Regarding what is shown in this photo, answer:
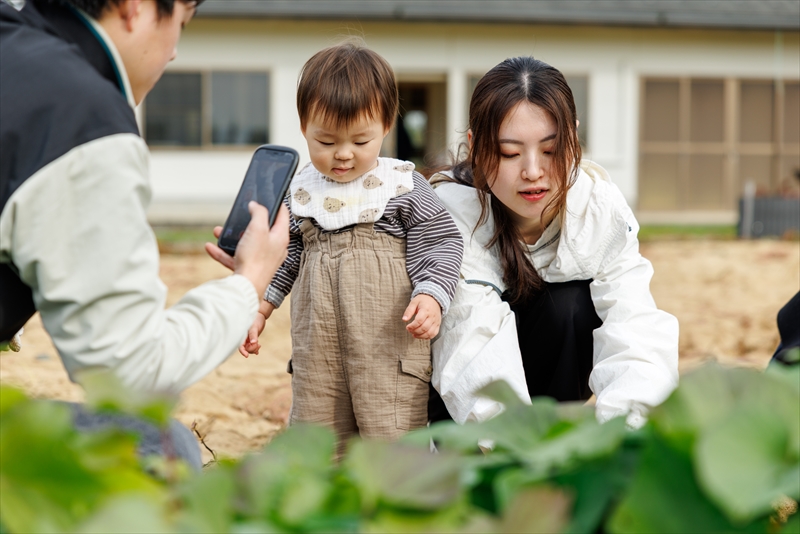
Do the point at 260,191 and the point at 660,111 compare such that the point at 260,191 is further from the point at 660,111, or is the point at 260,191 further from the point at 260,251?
the point at 660,111

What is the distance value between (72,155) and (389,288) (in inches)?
51.9

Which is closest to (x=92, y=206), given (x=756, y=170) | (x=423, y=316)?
(x=423, y=316)

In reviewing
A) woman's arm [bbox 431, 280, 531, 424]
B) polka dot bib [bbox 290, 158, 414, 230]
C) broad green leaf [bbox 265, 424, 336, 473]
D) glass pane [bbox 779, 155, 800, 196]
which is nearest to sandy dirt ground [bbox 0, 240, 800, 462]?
woman's arm [bbox 431, 280, 531, 424]

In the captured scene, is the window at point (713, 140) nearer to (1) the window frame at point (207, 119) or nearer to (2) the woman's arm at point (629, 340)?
(1) the window frame at point (207, 119)

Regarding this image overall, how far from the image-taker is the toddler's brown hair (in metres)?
2.29

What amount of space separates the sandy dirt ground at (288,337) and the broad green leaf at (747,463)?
122 centimetres

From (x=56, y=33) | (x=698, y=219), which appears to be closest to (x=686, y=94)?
(x=698, y=219)

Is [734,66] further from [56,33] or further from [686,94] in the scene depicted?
[56,33]

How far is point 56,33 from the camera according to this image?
1.42 m

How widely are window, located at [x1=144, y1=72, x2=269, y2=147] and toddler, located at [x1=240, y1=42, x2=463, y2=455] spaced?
1208 centimetres

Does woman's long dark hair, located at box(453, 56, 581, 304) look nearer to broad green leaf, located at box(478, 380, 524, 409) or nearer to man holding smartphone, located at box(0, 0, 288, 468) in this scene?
man holding smartphone, located at box(0, 0, 288, 468)

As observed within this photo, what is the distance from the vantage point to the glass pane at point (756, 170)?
1556 cm

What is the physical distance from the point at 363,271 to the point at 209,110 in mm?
12415

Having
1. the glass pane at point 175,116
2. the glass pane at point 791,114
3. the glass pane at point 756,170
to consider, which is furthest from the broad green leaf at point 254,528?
the glass pane at point 791,114
